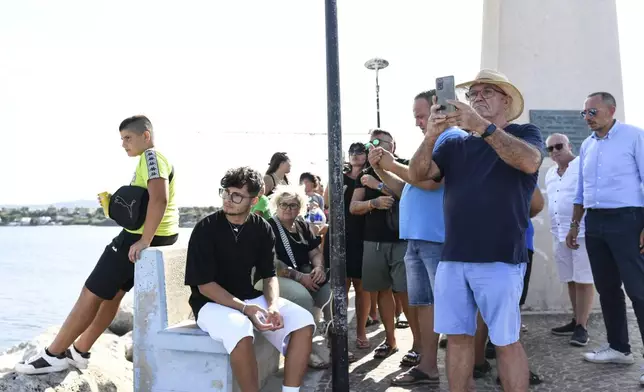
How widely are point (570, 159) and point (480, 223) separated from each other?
3145mm

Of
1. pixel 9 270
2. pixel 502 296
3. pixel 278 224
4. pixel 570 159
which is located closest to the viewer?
pixel 502 296

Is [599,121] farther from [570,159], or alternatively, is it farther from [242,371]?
[242,371]

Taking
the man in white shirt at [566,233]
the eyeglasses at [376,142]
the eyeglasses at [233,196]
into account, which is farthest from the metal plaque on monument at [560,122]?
the eyeglasses at [233,196]

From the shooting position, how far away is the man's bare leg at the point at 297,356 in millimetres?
3111

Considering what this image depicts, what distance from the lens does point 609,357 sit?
3.99m

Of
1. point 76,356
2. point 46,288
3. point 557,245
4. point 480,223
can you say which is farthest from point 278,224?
point 46,288

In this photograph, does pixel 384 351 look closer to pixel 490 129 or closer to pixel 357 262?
pixel 357 262

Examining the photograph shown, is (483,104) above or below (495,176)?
above

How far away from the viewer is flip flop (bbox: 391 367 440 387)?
354cm

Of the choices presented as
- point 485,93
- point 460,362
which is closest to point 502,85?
point 485,93

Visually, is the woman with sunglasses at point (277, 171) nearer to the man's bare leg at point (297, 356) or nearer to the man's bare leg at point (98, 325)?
the man's bare leg at point (98, 325)

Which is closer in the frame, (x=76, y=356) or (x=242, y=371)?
(x=242, y=371)

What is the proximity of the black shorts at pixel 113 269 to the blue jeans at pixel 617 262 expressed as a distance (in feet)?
11.7

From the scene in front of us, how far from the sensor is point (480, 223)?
8.55 ft
